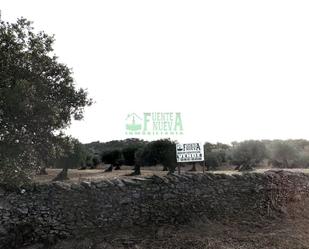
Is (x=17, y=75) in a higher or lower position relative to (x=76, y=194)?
A: higher

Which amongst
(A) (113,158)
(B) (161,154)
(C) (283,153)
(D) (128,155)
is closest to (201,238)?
(B) (161,154)

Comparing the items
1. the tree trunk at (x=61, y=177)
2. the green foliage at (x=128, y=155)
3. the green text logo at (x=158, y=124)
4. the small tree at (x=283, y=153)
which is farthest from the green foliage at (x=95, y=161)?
the green text logo at (x=158, y=124)

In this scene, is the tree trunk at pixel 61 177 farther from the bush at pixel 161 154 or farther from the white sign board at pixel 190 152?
the white sign board at pixel 190 152

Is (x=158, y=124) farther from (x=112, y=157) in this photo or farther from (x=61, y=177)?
(x=112, y=157)

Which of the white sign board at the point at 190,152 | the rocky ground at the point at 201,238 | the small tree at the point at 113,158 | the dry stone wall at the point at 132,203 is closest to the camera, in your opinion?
the rocky ground at the point at 201,238

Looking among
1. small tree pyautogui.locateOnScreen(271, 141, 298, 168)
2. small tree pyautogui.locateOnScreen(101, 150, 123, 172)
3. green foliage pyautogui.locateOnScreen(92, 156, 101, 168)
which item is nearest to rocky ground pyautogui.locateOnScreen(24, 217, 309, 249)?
small tree pyautogui.locateOnScreen(101, 150, 123, 172)

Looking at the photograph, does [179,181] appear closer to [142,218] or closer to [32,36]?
[142,218]

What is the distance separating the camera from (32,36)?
1407 cm

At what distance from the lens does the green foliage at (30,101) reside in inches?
479

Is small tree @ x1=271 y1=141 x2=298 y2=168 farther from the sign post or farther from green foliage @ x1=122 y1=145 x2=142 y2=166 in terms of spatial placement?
the sign post

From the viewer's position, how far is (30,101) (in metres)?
12.4

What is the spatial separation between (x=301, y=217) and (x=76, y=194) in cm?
718

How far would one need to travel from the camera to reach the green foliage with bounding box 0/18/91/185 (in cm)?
1216

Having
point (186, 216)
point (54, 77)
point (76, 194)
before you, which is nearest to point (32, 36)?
point (54, 77)
